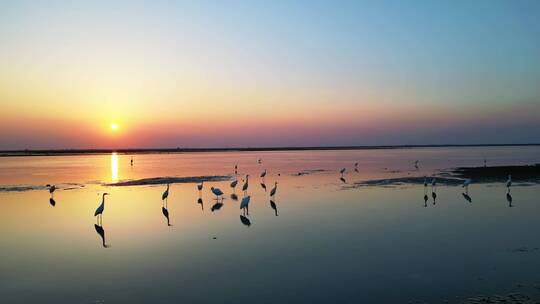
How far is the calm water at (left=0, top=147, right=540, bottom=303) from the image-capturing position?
871 centimetres

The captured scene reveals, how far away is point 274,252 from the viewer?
38.5ft

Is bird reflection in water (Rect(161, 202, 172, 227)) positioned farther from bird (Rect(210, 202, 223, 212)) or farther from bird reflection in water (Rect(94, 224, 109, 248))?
bird reflection in water (Rect(94, 224, 109, 248))

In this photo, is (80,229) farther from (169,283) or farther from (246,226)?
(169,283)

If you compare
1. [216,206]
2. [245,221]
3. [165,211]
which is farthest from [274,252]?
[216,206]

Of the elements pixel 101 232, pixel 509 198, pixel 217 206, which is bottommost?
pixel 101 232

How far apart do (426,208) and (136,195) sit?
15817 mm

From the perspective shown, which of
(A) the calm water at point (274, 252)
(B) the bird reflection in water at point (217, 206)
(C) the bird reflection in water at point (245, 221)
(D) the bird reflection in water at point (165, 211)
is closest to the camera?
(A) the calm water at point (274, 252)

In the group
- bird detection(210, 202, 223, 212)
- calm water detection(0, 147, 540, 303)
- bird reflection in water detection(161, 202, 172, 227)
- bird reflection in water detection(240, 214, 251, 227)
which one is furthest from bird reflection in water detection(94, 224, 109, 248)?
bird detection(210, 202, 223, 212)

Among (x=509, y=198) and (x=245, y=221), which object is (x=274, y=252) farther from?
(x=509, y=198)

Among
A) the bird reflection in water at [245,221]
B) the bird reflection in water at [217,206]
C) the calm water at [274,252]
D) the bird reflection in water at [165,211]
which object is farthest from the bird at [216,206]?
the bird reflection in water at [245,221]

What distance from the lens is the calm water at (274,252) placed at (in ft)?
28.6

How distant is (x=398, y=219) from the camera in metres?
16.3

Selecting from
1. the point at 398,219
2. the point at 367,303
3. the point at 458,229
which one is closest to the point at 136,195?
the point at 398,219

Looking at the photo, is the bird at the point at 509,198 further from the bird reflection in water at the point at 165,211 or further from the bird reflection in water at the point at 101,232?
the bird reflection in water at the point at 101,232
